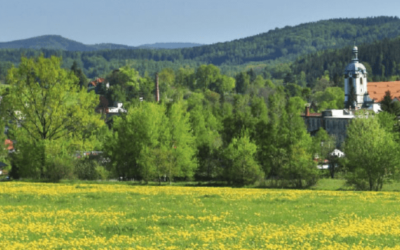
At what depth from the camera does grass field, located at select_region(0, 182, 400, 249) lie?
65.2 feet

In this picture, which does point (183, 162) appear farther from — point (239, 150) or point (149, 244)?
point (149, 244)

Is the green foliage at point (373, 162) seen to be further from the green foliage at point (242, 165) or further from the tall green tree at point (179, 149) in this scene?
the tall green tree at point (179, 149)

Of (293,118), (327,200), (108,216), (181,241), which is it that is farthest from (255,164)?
(181,241)

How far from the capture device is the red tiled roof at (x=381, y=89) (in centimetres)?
17150

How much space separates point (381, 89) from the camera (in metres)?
176

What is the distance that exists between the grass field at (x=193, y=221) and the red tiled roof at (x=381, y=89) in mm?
143162

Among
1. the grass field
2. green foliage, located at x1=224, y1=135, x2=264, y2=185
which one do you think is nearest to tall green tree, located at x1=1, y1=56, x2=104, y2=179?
green foliage, located at x1=224, y1=135, x2=264, y2=185

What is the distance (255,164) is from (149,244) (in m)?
32.5

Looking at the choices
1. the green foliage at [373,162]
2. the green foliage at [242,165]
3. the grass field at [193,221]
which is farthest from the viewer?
the green foliage at [242,165]

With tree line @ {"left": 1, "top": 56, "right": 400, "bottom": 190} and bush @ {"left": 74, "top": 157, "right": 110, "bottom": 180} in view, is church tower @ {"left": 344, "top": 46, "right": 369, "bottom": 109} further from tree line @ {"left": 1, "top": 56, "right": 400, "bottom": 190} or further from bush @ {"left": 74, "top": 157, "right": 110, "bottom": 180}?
bush @ {"left": 74, "top": 157, "right": 110, "bottom": 180}

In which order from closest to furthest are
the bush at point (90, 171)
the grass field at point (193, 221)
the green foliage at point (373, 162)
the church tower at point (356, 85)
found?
1. the grass field at point (193, 221)
2. the green foliage at point (373, 162)
3. the bush at point (90, 171)
4. the church tower at point (356, 85)

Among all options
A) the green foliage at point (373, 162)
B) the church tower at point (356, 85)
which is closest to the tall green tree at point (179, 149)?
the green foliage at point (373, 162)

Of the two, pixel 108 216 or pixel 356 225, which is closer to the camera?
pixel 356 225

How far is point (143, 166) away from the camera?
51406mm
